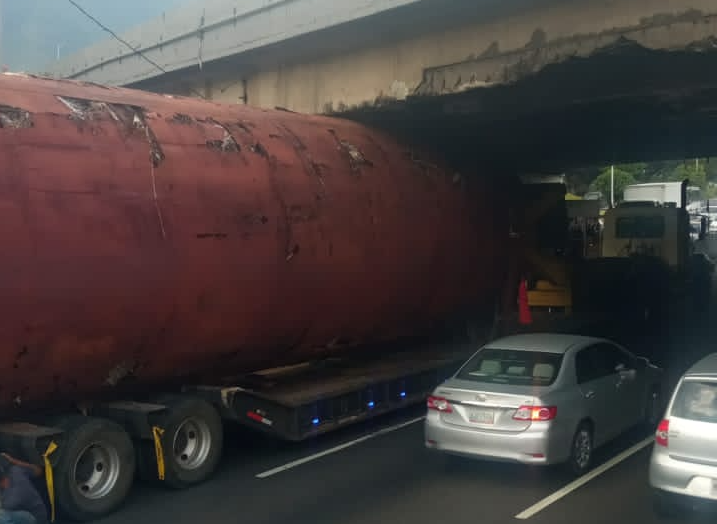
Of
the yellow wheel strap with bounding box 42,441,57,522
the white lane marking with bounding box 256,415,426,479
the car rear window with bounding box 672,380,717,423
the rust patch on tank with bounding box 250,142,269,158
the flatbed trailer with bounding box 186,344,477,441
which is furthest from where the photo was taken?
the rust patch on tank with bounding box 250,142,269,158

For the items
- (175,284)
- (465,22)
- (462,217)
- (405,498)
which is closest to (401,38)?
(465,22)

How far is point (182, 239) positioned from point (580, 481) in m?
5.13

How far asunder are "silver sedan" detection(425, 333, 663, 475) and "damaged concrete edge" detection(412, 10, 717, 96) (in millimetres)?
4103

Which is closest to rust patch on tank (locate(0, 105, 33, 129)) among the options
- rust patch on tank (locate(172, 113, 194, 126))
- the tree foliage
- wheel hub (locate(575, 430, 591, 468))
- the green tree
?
rust patch on tank (locate(172, 113, 194, 126))

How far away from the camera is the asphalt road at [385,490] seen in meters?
7.80

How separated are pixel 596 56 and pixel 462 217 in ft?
12.8

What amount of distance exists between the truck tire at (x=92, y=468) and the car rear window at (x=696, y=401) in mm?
5420

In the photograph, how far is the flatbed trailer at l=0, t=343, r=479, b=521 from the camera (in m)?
7.62

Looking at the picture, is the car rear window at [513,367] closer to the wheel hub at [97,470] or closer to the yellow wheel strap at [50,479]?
the wheel hub at [97,470]

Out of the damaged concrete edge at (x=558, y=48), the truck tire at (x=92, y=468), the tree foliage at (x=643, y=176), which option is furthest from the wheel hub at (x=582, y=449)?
the tree foliage at (x=643, y=176)

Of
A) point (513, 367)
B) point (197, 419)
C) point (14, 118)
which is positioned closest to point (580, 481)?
point (513, 367)

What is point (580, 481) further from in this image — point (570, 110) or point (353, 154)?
point (570, 110)

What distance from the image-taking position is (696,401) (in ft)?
23.8

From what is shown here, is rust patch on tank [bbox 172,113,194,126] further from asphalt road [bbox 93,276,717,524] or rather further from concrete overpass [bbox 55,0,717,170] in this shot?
concrete overpass [bbox 55,0,717,170]
